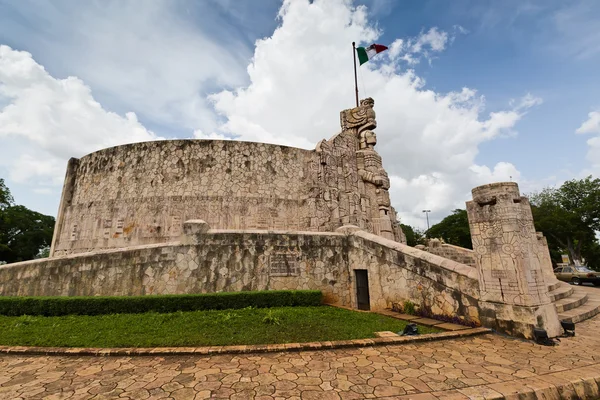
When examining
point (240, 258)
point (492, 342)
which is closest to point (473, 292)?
point (492, 342)

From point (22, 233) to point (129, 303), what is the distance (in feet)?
140

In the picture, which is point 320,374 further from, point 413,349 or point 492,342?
point 492,342

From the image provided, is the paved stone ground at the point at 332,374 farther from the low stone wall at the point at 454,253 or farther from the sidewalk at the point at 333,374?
the low stone wall at the point at 454,253

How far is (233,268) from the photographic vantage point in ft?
31.2

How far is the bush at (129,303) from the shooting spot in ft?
26.4

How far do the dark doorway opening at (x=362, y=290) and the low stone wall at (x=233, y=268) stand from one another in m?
0.18

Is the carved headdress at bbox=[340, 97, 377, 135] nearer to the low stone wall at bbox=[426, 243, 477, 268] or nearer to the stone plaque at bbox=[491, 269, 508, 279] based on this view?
the low stone wall at bbox=[426, 243, 477, 268]

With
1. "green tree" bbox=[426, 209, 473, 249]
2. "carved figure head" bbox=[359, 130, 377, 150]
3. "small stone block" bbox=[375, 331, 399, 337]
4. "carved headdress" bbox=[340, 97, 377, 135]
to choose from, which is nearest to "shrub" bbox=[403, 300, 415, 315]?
"small stone block" bbox=[375, 331, 399, 337]

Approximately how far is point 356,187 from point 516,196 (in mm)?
10048

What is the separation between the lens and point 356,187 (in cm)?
1659

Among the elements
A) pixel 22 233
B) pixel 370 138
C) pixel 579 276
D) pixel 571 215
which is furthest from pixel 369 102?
pixel 22 233

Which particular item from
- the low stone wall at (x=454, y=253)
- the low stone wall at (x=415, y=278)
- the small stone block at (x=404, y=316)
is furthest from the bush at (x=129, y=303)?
the low stone wall at (x=454, y=253)

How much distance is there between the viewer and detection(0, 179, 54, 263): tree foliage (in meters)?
34.9

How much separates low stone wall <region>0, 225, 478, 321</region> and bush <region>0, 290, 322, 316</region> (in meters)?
0.94
